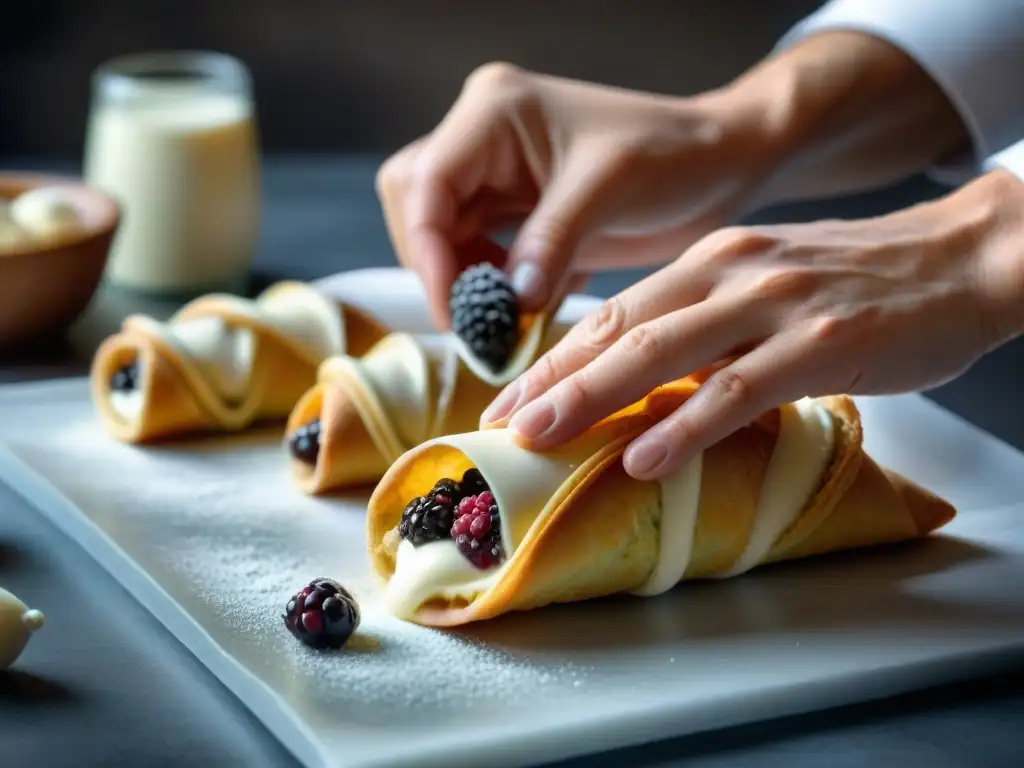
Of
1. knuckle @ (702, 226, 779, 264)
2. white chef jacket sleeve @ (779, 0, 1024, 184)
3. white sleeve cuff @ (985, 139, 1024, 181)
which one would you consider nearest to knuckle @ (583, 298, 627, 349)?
knuckle @ (702, 226, 779, 264)

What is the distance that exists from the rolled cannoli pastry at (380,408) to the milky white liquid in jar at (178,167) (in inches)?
25.3

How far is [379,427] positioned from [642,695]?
2.03ft

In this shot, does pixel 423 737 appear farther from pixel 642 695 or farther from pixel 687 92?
pixel 687 92

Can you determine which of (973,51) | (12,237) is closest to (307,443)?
(12,237)

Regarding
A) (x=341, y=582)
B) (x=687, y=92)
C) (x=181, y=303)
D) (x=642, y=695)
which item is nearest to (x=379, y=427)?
(x=341, y=582)

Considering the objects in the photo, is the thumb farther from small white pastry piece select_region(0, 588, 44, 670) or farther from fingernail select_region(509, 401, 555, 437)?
small white pastry piece select_region(0, 588, 44, 670)

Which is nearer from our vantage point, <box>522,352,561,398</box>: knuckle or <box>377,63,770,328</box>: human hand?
<box>522,352,561,398</box>: knuckle

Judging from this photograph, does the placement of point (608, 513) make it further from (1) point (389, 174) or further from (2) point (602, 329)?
(1) point (389, 174)

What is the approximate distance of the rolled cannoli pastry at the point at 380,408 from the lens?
1808 mm

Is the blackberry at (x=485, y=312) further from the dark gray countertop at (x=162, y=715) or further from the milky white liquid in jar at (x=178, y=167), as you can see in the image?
the milky white liquid in jar at (x=178, y=167)

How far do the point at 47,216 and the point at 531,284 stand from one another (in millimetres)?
814

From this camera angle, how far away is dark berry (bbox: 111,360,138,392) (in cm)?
202

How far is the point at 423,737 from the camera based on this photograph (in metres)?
1.24

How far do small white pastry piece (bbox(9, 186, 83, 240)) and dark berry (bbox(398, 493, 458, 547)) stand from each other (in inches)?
37.7
